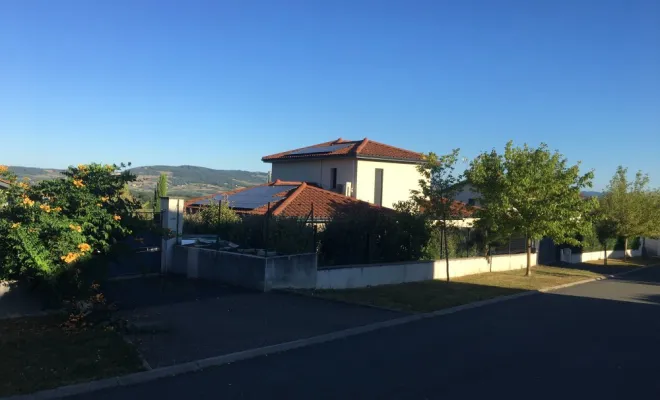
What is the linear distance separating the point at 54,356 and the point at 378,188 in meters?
25.0

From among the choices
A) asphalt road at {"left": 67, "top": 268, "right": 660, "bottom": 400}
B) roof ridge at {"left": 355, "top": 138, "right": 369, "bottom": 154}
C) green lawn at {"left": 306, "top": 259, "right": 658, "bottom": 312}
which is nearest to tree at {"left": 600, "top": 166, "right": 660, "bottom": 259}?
green lawn at {"left": 306, "top": 259, "right": 658, "bottom": 312}

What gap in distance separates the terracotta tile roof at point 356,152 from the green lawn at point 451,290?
33.4ft

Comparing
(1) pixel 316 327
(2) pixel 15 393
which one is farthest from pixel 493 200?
(2) pixel 15 393

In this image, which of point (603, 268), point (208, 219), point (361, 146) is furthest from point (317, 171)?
point (603, 268)

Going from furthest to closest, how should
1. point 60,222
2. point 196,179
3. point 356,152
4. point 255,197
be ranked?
point 196,179
point 356,152
point 255,197
point 60,222

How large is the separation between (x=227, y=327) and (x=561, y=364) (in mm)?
5569

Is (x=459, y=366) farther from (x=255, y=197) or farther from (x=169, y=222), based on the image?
(x=255, y=197)

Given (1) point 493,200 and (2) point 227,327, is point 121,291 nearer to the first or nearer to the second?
(2) point 227,327

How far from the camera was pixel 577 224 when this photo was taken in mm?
20625

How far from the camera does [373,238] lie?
56.5ft

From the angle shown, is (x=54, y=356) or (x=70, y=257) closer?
(x=54, y=356)

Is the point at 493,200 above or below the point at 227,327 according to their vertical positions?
above

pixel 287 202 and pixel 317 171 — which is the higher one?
pixel 317 171

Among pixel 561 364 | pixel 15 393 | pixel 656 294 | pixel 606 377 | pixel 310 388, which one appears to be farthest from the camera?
pixel 656 294
